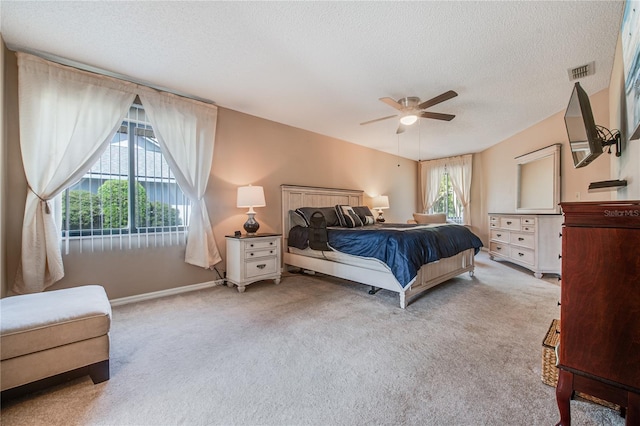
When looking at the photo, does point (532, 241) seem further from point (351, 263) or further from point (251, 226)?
point (251, 226)

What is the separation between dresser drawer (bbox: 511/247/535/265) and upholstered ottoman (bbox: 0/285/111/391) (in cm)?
504

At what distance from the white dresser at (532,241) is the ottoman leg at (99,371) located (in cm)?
462

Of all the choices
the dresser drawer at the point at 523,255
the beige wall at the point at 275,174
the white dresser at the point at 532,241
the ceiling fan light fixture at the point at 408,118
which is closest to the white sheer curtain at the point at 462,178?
the beige wall at the point at 275,174

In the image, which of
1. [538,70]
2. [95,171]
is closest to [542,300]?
[538,70]

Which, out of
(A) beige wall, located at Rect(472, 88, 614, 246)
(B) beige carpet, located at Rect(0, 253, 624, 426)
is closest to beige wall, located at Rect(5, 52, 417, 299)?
(B) beige carpet, located at Rect(0, 253, 624, 426)

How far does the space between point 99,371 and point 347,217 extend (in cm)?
324

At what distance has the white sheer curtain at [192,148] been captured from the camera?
2963mm

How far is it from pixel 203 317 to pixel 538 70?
415 centimetres

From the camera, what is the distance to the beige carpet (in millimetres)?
1236

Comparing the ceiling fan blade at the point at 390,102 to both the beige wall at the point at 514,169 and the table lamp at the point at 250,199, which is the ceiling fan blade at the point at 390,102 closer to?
the table lamp at the point at 250,199

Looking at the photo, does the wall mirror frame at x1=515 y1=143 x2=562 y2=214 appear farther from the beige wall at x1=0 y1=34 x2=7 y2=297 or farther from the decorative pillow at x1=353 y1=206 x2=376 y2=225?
the beige wall at x1=0 y1=34 x2=7 y2=297

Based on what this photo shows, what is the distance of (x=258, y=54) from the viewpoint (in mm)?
2342

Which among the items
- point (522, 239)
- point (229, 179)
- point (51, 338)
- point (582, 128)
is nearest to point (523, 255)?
point (522, 239)

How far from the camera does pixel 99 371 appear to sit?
1487 mm
